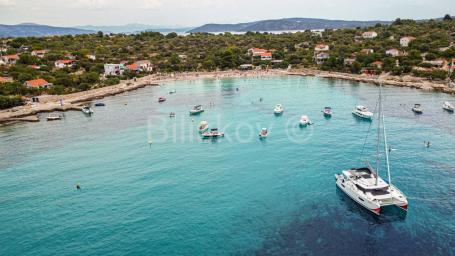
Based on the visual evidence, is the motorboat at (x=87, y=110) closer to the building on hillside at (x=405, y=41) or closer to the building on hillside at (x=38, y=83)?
the building on hillside at (x=38, y=83)

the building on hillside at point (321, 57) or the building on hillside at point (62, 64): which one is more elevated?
the building on hillside at point (321, 57)

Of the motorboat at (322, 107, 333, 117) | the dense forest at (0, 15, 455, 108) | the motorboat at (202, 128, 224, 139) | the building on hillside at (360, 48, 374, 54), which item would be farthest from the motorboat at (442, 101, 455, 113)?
the building on hillside at (360, 48, 374, 54)

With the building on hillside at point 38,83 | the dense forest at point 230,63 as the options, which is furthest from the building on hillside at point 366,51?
the building on hillside at point 38,83

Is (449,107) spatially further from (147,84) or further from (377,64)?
(147,84)

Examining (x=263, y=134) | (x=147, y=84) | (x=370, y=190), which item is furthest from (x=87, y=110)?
(x=370, y=190)

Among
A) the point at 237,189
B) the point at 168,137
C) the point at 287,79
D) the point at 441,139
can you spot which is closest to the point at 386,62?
the point at 287,79

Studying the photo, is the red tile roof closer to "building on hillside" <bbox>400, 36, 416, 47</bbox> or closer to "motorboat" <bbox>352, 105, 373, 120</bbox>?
"motorboat" <bbox>352, 105, 373, 120</bbox>
